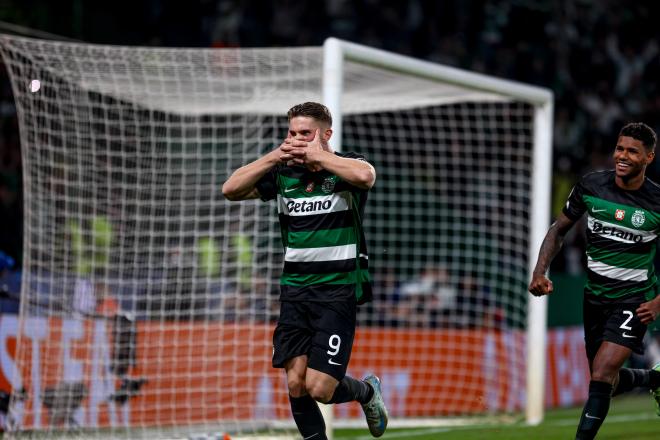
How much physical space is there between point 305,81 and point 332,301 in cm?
422

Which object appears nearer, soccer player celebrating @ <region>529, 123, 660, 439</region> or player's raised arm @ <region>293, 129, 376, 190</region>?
player's raised arm @ <region>293, 129, 376, 190</region>

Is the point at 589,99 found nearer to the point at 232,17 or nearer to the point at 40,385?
the point at 232,17

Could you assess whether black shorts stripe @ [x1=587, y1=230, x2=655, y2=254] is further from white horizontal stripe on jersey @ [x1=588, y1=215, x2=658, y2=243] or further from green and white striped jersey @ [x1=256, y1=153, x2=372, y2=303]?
green and white striped jersey @ [x1=256, y1=153, x2=372, y2=303]

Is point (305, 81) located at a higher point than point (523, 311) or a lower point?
higher

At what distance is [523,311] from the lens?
571 inches

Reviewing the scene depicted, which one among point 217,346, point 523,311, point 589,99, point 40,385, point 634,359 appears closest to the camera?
point 40,385

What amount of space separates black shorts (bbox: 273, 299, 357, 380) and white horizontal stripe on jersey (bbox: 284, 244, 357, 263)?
0.25 metres

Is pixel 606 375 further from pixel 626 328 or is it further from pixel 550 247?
pixel 550 247

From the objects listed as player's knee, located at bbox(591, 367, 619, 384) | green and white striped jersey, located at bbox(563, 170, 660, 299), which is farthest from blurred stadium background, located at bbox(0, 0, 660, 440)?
player's knee, located at bbox(591, 367, 619, 384)

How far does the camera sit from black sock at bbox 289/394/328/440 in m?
6.81

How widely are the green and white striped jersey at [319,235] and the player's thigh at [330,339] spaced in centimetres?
7

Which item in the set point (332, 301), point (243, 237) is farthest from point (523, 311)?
point (332, 301)

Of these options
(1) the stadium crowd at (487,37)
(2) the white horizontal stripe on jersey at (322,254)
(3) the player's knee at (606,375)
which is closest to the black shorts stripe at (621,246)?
(3) the player's knee at (606,375)

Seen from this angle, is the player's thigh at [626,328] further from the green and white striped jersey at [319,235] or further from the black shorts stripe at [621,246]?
the green and white striped jersey at [319,235]
